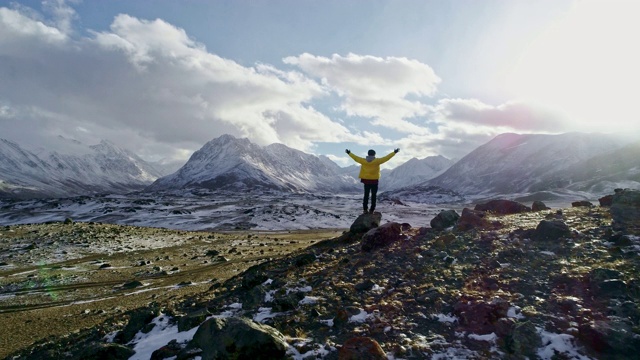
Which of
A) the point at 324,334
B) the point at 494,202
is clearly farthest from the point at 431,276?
the point at 494,202

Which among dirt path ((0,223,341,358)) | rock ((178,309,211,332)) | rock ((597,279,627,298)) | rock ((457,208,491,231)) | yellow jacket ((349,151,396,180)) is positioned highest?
yellow jacket ((349,151,396,180))

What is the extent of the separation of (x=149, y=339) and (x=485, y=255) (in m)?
10.7

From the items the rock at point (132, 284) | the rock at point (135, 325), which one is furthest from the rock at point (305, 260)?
the rock at point (132, 284)

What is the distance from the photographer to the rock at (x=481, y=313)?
26.0 feet

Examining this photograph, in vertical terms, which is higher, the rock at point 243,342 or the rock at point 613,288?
the rock at point 613,288

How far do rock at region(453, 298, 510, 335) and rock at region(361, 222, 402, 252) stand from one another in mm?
6106

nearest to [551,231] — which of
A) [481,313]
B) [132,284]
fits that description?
[481,313]

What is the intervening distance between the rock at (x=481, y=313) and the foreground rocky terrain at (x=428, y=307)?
23mm

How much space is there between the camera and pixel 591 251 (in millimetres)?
11164

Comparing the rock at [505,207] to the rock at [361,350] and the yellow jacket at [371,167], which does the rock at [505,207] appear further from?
the rock at [361,350]

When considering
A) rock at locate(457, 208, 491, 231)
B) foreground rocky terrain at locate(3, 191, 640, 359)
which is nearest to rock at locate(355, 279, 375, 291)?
foreground rocky terrain at locate(3, 191, 640, 359)

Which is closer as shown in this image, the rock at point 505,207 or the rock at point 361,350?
the rock at point 361,350

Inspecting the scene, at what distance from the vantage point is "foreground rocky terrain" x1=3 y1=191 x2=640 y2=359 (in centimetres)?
720

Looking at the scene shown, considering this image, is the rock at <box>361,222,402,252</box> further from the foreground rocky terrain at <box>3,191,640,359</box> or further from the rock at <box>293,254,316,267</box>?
the rock at <box>293,254,316,267</box>
